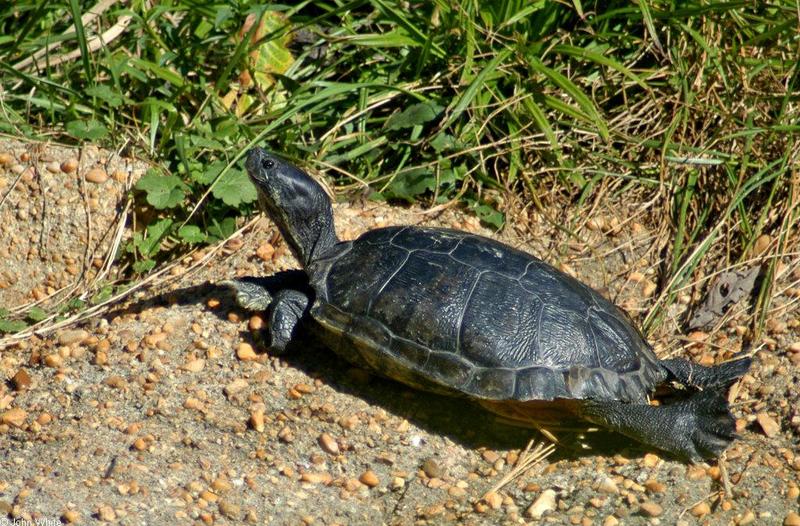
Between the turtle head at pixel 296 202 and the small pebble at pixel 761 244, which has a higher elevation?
the turtle head at pixel 296 202

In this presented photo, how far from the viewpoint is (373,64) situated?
14.5ft

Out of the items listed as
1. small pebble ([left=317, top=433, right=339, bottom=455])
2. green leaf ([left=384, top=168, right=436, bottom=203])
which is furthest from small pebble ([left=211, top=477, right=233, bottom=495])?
green leaf ([left=384, top=168, right=436, bottom=203])

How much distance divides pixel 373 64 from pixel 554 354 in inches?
82.1

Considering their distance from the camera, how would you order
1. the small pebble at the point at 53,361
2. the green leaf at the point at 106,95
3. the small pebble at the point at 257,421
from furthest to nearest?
the green leaf at the point at 106,95 → the small pebble at the point at 53,361 → the small pebble at the point at 257,421

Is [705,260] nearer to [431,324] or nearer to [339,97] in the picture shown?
[431,324]

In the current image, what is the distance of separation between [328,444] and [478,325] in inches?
24.4

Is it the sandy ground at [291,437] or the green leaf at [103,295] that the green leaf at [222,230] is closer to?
the sandy ground at [291,437]

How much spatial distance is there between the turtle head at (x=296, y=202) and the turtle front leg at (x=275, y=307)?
18 centimetres

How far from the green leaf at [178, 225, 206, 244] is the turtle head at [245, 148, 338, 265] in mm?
546

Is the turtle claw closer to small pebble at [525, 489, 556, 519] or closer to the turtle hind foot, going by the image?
small pebble at [525, 489, 556, 519]

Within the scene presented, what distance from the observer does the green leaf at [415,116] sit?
4164 mm

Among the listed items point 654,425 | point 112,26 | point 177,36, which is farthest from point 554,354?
point 112,26

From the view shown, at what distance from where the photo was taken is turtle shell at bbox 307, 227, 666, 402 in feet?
9.44

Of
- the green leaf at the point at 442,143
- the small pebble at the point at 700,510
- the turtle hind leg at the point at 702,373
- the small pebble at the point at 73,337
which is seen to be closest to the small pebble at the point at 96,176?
the small pebble at the point at 73,337
